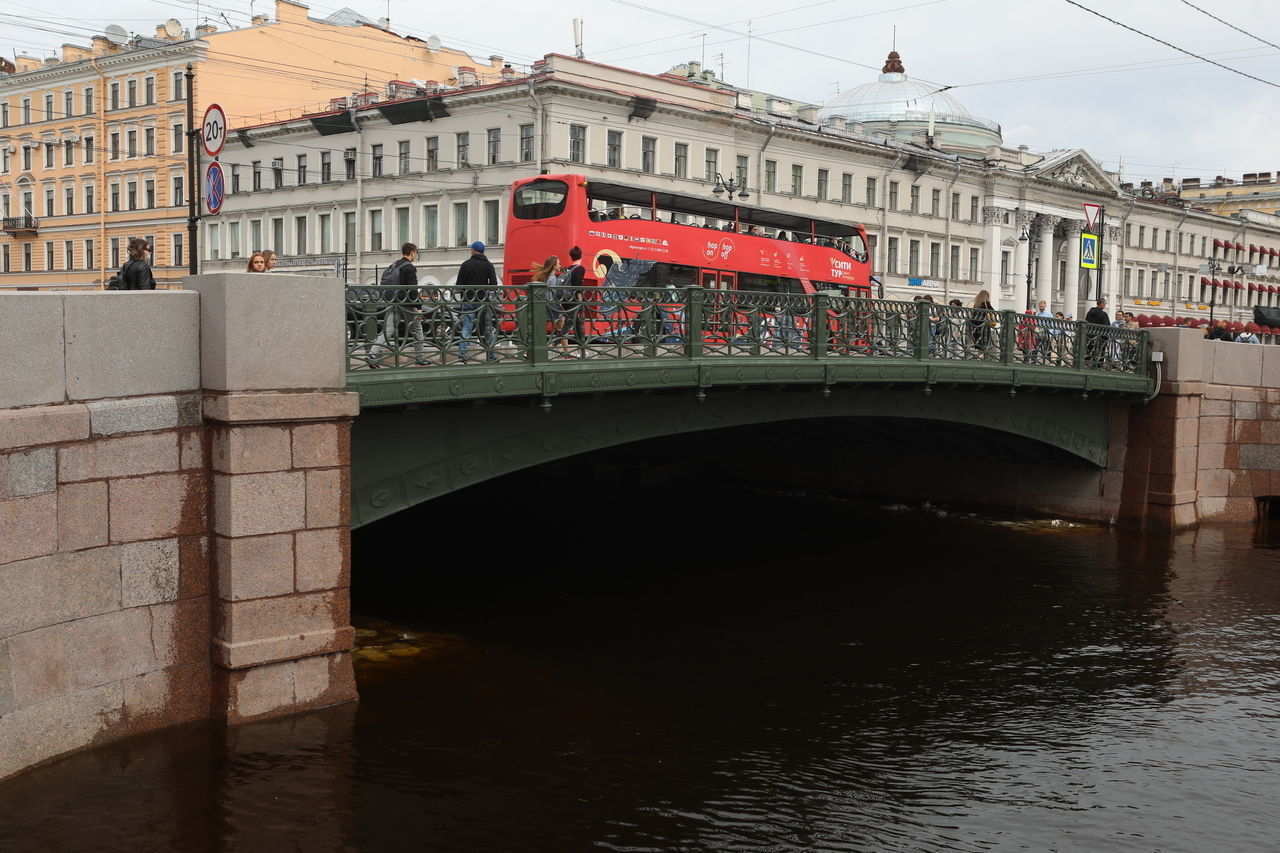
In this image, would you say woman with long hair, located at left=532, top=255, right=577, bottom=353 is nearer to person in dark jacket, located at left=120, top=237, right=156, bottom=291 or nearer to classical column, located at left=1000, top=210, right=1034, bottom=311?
person in dark jacket, located at left=120, top=237, right=156, bottom=291

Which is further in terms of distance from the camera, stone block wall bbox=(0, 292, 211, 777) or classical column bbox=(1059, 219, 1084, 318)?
classical column bbox=(1059, 219, 1084, 318)

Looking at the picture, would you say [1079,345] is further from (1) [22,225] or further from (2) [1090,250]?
(1) [22,225]

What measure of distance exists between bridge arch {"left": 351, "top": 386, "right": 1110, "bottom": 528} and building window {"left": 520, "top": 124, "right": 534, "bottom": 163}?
86.7ft

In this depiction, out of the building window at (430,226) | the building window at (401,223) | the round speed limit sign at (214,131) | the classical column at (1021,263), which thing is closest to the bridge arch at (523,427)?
the round speed limit sign at (214,131)

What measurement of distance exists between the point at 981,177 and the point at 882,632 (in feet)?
164

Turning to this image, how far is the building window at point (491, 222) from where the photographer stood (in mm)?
43312

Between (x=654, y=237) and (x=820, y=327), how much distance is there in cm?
724

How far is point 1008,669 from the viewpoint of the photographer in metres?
13.6

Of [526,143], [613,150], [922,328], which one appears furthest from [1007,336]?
[613,150]

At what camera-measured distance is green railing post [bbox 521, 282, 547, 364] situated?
12.1 meters

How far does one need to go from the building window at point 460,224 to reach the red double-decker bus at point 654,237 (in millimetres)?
21671

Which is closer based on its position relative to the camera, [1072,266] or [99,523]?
[99,523]

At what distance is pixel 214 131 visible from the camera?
1175 cm

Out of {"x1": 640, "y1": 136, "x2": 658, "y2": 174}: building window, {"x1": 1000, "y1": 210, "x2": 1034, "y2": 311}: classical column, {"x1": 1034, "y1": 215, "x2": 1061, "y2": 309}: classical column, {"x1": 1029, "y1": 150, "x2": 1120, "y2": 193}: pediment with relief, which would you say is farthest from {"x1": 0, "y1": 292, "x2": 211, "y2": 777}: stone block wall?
{"x1": 1029, "y1": 150, "x2": 1120, "y2": 193}: pediment with relief
